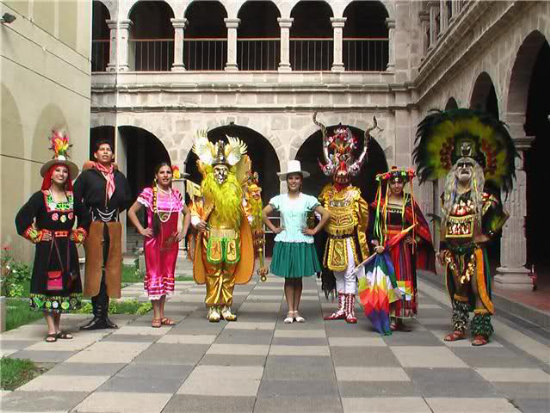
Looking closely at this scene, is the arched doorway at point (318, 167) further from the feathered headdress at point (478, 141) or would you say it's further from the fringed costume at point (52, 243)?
the fringed costume at point (52, 243)

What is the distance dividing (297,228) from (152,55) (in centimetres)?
1640

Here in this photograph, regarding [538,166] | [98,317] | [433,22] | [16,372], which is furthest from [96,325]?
[538,166]

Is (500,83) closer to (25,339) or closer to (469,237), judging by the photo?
(469,237)

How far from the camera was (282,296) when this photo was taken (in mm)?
10797

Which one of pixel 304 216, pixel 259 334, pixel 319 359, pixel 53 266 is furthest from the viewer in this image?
pixel 304 216

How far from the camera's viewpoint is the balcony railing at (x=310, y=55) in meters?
22.4

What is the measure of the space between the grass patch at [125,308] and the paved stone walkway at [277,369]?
1.14 ft

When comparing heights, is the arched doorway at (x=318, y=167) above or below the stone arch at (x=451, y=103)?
below

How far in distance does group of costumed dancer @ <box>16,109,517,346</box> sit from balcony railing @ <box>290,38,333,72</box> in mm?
14489

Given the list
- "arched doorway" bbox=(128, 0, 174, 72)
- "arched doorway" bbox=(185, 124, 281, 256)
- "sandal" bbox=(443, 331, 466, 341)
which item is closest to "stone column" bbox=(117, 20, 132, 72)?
"arched doorway" bbox=(128, 0, 174, 72)

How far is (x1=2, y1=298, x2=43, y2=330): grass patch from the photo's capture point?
7352 millimetres

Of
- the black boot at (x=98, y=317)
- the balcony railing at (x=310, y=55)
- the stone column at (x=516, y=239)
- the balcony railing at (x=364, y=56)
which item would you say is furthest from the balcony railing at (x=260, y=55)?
the black boot at (x=98, y=317)

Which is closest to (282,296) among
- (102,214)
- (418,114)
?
(102,214)

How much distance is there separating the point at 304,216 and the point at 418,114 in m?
12.3
